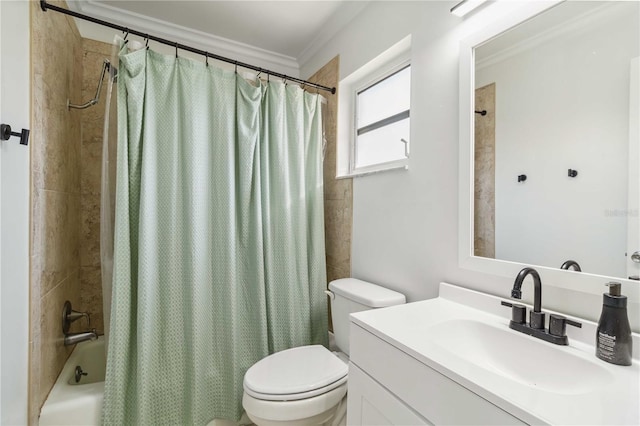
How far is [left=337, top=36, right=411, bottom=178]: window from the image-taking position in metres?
1.60

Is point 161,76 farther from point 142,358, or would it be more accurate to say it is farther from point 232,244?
point 142,358

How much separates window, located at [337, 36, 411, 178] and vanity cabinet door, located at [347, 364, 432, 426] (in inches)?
38.4

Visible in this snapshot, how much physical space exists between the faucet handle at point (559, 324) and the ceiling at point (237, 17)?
1.79 meters

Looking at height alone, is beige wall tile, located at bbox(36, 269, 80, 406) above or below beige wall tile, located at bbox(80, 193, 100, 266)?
below

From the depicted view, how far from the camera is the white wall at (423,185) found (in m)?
1.18

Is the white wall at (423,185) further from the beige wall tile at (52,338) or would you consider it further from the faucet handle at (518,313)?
the beige wall tile at (52,338)

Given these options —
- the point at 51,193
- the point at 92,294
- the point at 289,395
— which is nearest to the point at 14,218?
the point at 51,193

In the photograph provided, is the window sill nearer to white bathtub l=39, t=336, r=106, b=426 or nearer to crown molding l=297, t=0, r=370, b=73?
crown molding l=297, t=0, r=370, b=73

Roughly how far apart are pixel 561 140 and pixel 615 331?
1.83ft

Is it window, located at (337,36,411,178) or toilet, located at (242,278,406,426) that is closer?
toilet, located at (242,278,406,426)

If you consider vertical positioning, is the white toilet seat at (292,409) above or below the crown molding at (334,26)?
below

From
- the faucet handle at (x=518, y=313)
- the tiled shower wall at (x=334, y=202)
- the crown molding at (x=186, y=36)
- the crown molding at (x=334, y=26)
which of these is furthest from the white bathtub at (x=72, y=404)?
the crown molding at (x=334, y=26)

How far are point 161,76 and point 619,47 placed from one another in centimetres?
175

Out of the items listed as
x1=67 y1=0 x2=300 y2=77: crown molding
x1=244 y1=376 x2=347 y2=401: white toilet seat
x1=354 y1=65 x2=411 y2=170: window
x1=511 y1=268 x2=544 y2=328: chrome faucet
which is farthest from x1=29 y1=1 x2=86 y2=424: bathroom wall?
x1=511 y1=268 x2=544 y2=328: chrome faucet
